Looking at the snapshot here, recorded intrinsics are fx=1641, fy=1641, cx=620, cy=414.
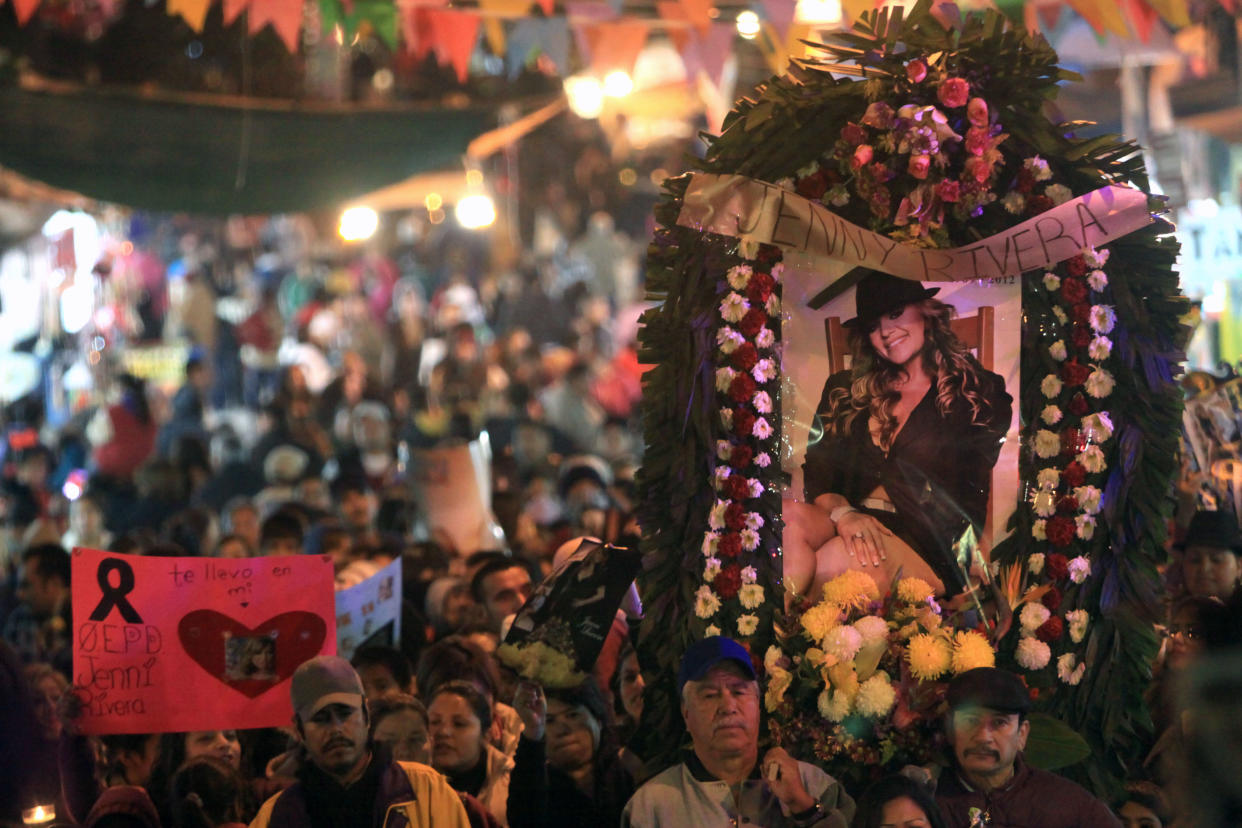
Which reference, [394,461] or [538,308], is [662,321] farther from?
[538,308]

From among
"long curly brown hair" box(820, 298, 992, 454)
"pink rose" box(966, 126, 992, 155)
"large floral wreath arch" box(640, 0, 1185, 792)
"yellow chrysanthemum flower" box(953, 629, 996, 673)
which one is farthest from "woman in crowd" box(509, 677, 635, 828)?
"pink rose" box(966, 126, 992, 155)

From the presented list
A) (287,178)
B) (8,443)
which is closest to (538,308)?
(8,443)

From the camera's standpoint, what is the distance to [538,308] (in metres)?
21.9

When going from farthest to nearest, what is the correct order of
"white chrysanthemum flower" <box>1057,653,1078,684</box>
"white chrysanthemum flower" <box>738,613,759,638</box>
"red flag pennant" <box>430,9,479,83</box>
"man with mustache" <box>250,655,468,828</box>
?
"red flag pennant" <box>430,9,479,83</box> → "white chrysanthemum flower" <box>738,613,759,638</box> → "white chrysanthemum flower" <box>1057,653,1078,684</box> → "man with mustache" <box>250,655,468,828</box>

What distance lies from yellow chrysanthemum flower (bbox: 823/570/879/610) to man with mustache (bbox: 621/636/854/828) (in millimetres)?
756

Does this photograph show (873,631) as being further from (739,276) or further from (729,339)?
(739,276)

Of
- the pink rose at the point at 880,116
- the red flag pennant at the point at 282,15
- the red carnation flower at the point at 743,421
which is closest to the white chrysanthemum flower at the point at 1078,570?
the red carnation flower at the point at 743,421

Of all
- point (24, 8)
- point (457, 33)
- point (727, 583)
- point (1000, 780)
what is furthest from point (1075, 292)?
point (24, 8)

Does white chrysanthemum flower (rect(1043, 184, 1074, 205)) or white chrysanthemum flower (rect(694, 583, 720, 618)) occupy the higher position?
white chrysanthemum flower (rect(1043, 184, 1074, 205))

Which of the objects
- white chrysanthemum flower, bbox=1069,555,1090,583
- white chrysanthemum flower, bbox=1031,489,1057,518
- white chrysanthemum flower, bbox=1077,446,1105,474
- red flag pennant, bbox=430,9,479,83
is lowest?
white chrysanthemum flower, bbox=1069,555,1090,583

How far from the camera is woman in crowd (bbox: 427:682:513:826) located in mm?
6176

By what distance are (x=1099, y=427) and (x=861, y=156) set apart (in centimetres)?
138

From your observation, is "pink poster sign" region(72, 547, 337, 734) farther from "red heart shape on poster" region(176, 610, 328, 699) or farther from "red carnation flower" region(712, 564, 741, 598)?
"red carnation flower" region(712, 564, 741, 598)

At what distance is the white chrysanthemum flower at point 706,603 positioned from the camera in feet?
20.5
